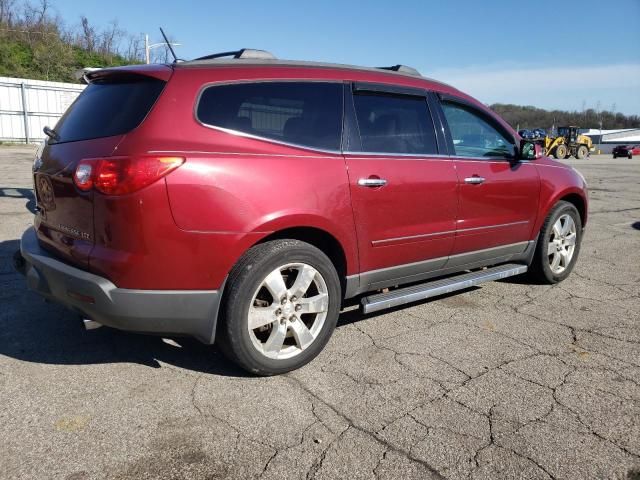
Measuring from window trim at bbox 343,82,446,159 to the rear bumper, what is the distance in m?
1.34

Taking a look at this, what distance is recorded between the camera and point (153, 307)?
9.01 feet

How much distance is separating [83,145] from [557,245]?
423 cm

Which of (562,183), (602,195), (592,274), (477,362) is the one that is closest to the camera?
(477,362)

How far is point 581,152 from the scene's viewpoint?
121 ft

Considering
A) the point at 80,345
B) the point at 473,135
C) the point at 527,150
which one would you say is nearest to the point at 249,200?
the point at 80,345

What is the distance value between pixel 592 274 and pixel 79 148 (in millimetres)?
4995

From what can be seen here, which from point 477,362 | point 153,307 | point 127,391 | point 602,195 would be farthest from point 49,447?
point 602,195

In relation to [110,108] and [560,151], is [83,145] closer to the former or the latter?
[110,108]

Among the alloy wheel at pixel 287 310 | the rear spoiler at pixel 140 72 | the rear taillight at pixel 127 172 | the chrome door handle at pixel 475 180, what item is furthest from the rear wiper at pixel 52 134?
the chrome door handle at pixel 475 180

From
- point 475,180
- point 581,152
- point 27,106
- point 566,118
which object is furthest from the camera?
point 566,118

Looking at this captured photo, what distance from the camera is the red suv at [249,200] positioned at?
270cm

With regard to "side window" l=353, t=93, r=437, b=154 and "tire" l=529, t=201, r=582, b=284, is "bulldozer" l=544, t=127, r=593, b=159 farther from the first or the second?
"side window" l=353, t=93, r=437, b=154

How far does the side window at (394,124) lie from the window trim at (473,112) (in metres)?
0.15

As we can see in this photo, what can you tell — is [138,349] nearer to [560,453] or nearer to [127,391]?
[127,391]
